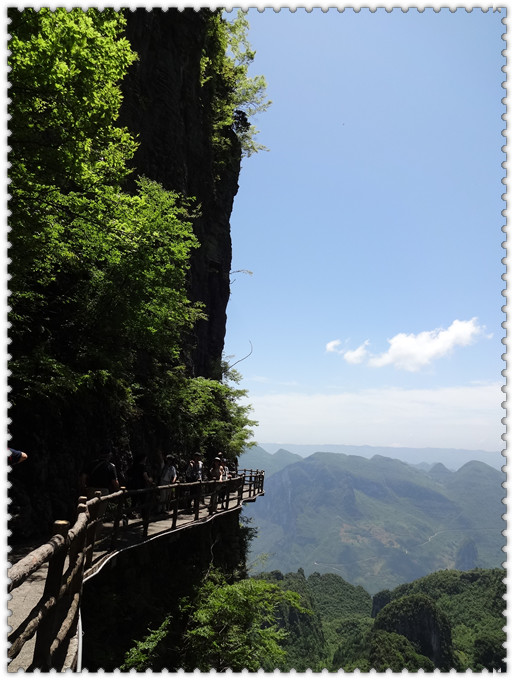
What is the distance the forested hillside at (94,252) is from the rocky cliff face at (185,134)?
116 millimetres

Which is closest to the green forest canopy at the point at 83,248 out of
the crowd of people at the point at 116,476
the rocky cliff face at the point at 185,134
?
the crowd of people at the point at 116,476

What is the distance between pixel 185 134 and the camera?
26.1 m

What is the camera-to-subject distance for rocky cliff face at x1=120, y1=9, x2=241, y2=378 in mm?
19906

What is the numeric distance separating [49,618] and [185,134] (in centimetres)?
2724

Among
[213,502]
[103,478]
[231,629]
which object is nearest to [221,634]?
[231,629]

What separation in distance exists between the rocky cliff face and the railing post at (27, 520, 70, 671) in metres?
14.0

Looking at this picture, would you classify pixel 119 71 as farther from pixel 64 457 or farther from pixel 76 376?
pixel 64 457

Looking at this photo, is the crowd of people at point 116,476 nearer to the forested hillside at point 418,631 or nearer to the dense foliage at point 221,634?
the dense foliage at point 221,634

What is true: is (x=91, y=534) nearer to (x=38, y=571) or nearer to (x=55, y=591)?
(x=38, y=571)

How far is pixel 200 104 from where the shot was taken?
27844 mm

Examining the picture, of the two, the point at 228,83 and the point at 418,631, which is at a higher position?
the point at 228,83

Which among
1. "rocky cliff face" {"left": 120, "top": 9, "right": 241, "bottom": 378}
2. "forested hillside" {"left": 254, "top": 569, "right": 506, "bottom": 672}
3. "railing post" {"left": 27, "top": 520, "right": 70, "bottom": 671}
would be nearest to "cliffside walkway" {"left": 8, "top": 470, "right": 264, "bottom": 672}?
"railing post" {"left": 27, "top": 520, "right": 70, "bottom": 671}

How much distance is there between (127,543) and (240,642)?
5262mm

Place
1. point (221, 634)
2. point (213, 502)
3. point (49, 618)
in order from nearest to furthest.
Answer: point (49, 618) → point (221, 634) → point (213, 502)
